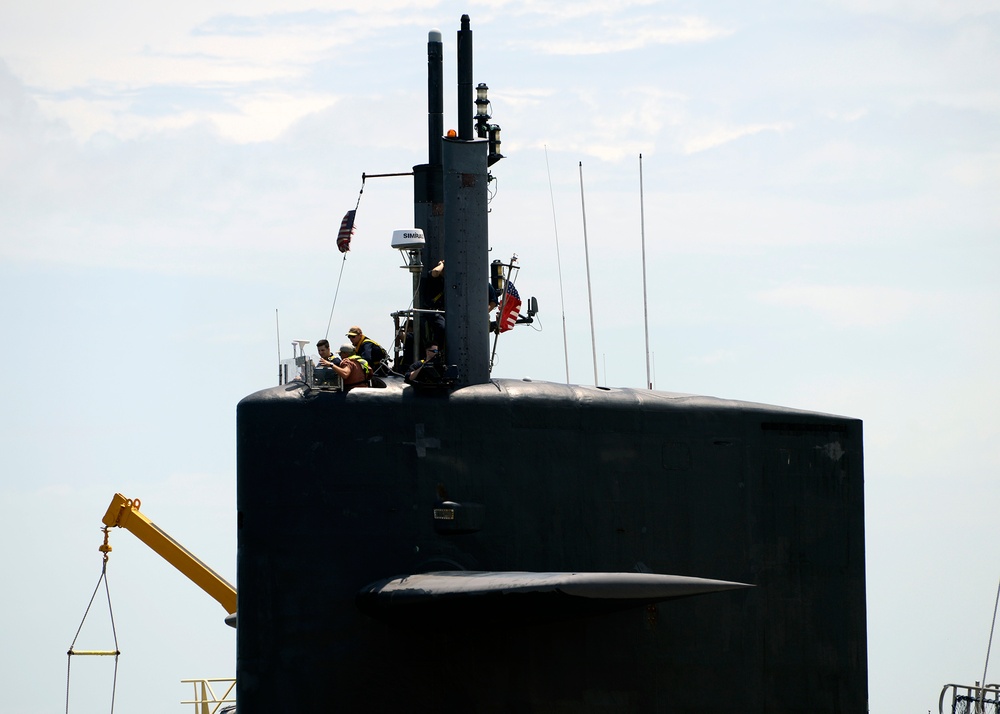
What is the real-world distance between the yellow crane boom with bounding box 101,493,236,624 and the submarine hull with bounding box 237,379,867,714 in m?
14.1

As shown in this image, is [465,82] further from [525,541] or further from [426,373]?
[525,541]

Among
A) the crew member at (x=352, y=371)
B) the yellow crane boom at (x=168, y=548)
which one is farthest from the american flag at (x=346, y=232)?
the yellow crane boom at (x=168, y=548)

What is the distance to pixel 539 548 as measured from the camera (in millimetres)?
14281

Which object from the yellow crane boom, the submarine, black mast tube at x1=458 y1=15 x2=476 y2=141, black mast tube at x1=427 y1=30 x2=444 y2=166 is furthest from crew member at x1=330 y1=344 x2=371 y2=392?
the yellow crane boom

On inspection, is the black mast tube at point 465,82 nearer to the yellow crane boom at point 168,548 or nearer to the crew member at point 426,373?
the crew member at point 426,373

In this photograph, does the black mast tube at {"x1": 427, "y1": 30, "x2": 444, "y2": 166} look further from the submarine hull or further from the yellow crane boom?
the yellow crane boom

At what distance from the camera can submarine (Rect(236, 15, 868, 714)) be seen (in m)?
13.6

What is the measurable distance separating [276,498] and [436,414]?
170 centimetres

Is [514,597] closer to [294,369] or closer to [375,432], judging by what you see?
[375,432]

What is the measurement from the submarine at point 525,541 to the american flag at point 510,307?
1981 mm

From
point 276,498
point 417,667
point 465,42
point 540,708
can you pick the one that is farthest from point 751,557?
point 465,42

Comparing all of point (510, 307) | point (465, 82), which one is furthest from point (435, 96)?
point (510, 307)

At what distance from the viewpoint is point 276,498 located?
13789 mm

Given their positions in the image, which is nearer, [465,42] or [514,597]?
[514,597]
